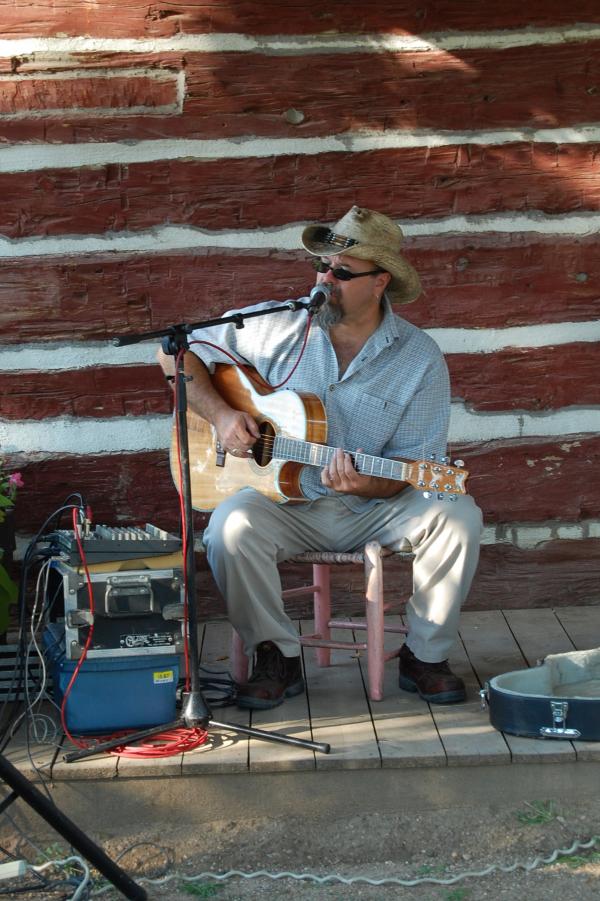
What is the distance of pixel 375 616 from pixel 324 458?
0.47m

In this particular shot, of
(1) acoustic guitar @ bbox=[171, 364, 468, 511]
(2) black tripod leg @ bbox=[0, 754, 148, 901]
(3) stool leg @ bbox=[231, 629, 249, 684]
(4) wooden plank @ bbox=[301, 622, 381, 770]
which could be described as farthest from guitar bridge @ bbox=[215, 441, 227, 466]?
(2) black tripod leg @ bbox=[0, 754, 148, 901]

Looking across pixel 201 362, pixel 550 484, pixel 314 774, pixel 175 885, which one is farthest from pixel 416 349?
pixel 175 885

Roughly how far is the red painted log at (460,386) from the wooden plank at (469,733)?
1.10m

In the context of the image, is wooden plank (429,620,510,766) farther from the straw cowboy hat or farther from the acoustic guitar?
the straw cowboy hat

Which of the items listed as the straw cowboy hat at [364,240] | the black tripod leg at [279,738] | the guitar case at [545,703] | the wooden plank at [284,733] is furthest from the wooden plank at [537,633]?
the straw cowboy hat at [364,240]

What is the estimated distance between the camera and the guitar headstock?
3.34m

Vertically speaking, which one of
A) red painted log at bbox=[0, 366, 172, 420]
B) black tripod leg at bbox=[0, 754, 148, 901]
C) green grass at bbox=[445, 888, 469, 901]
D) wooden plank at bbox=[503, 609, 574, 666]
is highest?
red painted log at bbox=[0, 366, 172, 420]

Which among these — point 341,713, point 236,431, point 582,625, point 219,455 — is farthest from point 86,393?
point 582,625

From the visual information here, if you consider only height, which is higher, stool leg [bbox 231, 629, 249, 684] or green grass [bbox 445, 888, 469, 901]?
stool leg [bbox 231, 629, 249, 684]

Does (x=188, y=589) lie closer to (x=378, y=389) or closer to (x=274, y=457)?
(x=274, y=457)

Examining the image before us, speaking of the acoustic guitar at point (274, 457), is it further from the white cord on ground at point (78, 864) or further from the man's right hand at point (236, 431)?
the white cord on ground at point (78, 864)

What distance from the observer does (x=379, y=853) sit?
303 cm

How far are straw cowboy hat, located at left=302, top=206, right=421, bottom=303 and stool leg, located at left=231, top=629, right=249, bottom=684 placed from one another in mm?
1177

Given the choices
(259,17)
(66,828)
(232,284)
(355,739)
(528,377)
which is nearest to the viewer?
(66,828)
